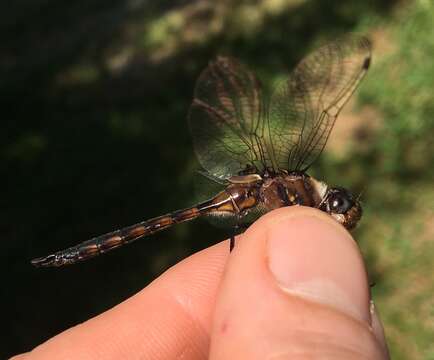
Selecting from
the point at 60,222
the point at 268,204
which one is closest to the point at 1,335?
the point at 60,222

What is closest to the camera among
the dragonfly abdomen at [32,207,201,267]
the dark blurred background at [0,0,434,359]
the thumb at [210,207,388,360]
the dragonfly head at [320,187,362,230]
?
the thumb at [210,207,388,360]

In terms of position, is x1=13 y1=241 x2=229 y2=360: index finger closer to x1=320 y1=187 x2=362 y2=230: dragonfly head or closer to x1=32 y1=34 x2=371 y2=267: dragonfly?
x1=32 y1=34 x2=371 y2=267: dragonfly

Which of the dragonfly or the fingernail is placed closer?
the fingernail

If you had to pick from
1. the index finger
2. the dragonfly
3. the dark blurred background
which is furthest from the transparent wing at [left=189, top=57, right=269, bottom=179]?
the dark blurred background

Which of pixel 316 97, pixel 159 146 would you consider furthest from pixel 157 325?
pixel 159 146

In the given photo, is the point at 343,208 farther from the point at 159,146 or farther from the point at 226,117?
the point at 159,146

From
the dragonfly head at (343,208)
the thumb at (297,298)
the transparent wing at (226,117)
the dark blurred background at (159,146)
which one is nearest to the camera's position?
the thumb at (297,298)

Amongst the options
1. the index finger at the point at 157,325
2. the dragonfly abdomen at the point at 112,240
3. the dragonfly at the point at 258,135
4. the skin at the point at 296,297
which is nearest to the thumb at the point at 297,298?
the skin at the point at 296,297

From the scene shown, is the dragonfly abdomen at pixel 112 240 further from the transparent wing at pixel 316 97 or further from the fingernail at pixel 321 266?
the fingernail at pixel 321 266
